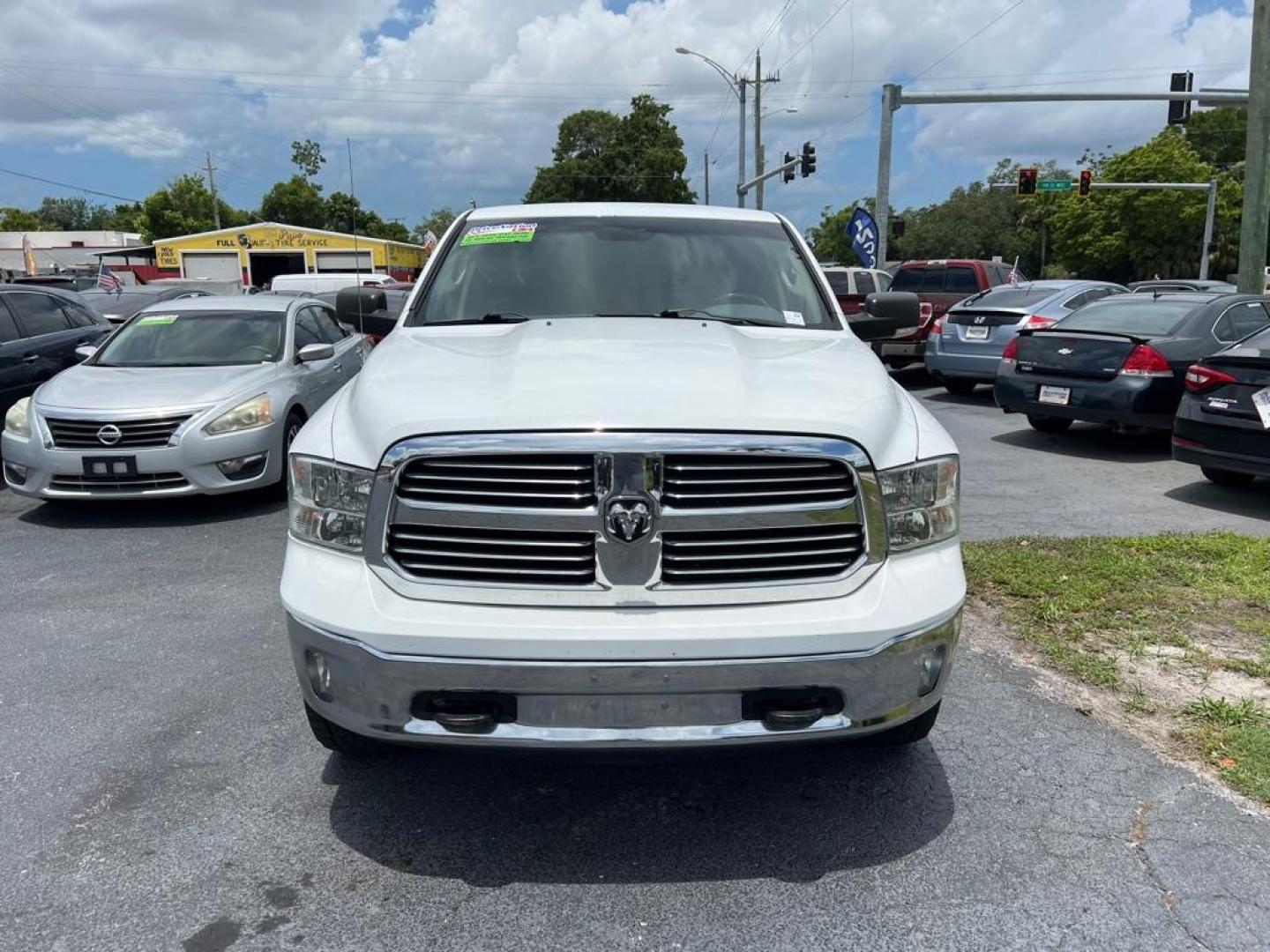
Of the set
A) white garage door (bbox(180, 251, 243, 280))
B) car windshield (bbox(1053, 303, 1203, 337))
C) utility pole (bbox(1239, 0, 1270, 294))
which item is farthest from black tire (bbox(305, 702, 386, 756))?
white garage door (bbox(180, 251, 243, 280))

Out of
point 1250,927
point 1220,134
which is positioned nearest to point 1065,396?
point 1250,927

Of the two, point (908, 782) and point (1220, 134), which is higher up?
point (1220, 134)

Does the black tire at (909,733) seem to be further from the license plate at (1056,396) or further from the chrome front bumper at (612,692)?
the license plate at (1056,396)

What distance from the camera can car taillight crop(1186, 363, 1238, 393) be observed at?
288 inches

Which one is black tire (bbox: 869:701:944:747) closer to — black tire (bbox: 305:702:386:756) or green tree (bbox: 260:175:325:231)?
black tire (bbox: 305:702:386:756)

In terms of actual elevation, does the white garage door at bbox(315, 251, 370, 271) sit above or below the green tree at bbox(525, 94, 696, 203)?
below

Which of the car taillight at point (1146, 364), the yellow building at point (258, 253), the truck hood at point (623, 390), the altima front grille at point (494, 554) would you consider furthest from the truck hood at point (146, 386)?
the yellow building at point (258, 253)

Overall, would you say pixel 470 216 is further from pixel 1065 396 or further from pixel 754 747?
pixel 1065 396

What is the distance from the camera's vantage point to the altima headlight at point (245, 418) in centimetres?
719

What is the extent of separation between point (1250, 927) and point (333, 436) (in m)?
2.91

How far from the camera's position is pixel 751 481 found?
272 cm

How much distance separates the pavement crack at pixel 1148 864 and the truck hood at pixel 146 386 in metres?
6.45

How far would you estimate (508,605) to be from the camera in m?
2.69

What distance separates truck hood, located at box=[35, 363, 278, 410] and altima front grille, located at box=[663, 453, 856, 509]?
5.60m
